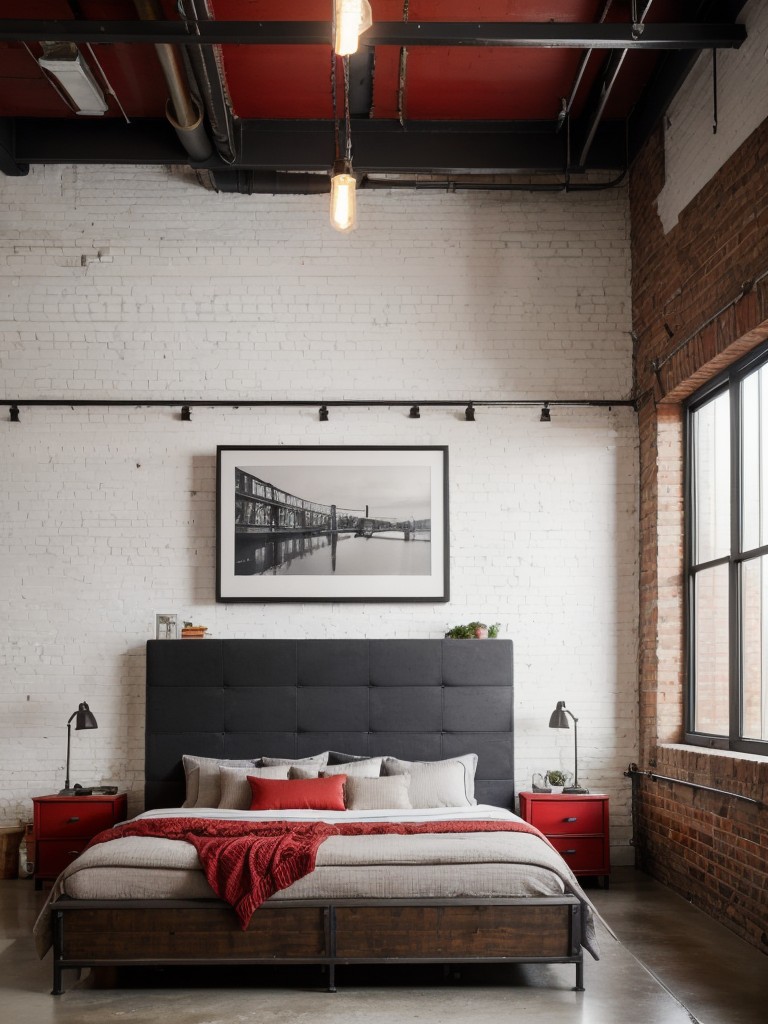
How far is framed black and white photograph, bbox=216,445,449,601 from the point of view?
8.21 m

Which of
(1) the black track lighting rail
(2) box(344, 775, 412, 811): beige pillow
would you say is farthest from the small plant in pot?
(1) the black track lighting rail

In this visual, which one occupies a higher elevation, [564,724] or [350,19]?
[350,19]

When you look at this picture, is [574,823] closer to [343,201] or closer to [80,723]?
[80,723]

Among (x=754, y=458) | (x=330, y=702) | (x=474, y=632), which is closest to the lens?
(x=754, y=458)

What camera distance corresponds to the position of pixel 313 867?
17.4 ft

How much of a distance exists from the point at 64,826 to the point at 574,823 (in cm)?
358

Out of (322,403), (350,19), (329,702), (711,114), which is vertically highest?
(711,114)

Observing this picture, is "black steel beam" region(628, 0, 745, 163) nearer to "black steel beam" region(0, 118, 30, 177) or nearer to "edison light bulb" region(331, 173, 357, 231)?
"edison light bulb" region(331, 173, 357, 231)

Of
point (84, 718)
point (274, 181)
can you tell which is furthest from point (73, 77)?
point (84, 718)

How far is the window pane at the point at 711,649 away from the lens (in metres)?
7.06

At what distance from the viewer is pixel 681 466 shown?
7910 mm

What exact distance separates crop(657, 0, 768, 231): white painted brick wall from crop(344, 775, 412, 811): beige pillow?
14.1ft

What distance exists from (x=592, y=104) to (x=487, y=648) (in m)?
4.07

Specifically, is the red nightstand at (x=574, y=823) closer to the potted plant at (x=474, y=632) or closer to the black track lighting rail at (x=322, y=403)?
the potted plant at (x=474, y=632)
